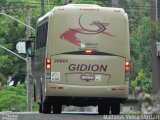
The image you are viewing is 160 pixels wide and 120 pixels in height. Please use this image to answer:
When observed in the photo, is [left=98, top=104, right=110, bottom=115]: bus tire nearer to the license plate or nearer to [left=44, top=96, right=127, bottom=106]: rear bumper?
[left=44, top=96, right=127, bottom=106]: rear bumper

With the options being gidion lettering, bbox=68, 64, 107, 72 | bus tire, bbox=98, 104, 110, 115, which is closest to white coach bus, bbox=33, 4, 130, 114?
gidion lettering, bbox=68, 64, 107, 72

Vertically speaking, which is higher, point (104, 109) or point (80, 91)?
point (80, 91)

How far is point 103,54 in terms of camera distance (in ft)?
79.0

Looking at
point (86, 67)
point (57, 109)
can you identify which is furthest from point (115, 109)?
point (86, 67)

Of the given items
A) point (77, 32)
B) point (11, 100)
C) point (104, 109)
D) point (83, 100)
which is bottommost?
point (11, 100)

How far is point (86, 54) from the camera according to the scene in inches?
942

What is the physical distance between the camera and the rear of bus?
23.8 meters

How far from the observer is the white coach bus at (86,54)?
23.8 m

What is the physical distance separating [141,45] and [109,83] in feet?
143

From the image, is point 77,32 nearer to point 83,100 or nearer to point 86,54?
point 86,54

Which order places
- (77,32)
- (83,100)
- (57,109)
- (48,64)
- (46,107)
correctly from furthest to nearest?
(57,109)
(46,107)
(83,100)
(48,64)
(77,32)

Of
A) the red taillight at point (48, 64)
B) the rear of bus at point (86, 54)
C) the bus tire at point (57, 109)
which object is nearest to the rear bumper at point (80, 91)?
the rear of bus at point (86, 54)

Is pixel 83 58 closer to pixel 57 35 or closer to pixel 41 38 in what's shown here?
pixel 57 35

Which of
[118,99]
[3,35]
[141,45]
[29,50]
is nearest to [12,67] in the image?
[3,35]
